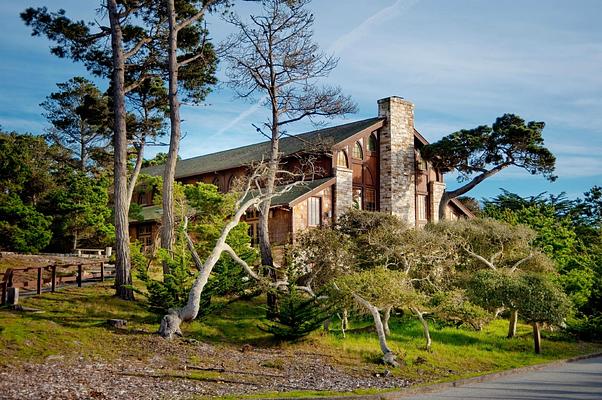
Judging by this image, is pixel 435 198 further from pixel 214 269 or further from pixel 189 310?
pixel 189 310

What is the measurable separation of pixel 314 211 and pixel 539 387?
58.4 ft

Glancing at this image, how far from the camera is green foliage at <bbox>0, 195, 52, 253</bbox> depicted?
33.4m

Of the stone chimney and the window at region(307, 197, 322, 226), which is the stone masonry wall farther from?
the stone chimney

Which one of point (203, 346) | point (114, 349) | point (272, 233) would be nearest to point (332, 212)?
point (272, 233)

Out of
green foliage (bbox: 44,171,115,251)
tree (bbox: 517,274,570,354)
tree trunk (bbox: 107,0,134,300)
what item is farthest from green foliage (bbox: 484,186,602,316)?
green foliage (bbox: 44,171,115,251)

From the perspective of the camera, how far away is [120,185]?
21484mm

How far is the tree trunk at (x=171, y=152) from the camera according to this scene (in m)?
21.4

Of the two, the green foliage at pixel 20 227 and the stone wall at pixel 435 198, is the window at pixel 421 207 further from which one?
the green foliage at pixel 20 227

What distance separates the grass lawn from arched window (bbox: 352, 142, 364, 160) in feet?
39.7

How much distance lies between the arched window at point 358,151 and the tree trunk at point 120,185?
15417 millimetres

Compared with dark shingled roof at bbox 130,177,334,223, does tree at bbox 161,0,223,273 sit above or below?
above

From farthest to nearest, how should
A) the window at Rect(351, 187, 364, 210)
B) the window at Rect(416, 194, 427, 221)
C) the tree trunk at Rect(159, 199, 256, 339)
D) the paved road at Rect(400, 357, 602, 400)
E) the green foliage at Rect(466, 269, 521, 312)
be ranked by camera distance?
the window at Rect(416, 194, 427, 221) → the window at Rect(351, 187, 364, 210) → the green foliage at Rect(466, 269, 521, 312) → the tree trunk at Rect(159, 199, 256, 339) → the paved road at Rect(400, 357, 602, 400)

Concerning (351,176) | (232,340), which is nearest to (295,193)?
(351,176)

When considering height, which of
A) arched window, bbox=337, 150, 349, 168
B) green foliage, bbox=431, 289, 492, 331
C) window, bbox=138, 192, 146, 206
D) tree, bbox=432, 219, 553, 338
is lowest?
green foliage, bbox=431, 289, 492, 331
